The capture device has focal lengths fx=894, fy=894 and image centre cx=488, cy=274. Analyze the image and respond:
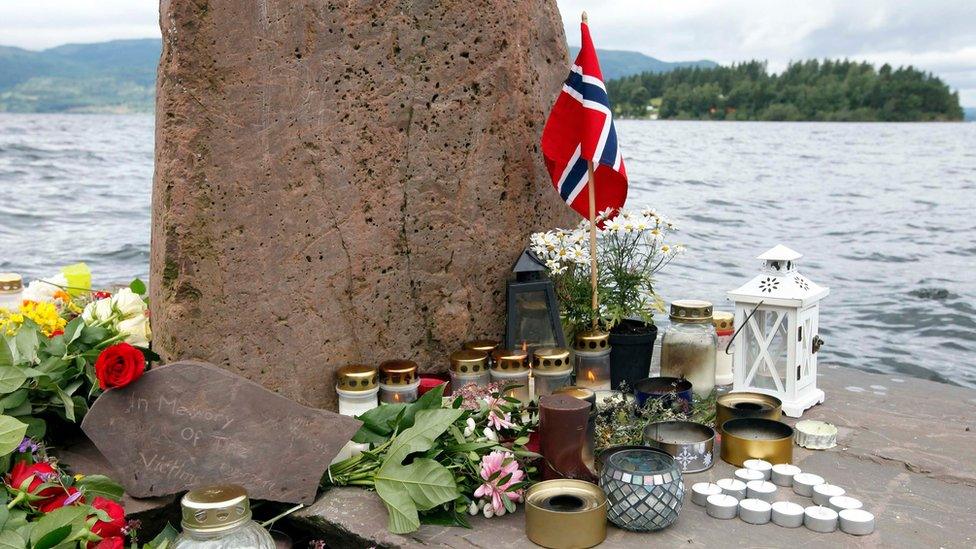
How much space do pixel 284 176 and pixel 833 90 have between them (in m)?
57.5

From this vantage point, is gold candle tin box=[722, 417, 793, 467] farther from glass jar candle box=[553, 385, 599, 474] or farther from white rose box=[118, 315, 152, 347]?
white rose box=[118, 315, 152, 347]

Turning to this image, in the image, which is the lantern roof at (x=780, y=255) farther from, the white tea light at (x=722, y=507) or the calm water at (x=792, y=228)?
the calm water at (x=792, y=228)

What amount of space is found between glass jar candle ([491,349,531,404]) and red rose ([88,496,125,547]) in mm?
1996

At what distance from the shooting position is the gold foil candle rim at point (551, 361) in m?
4.85

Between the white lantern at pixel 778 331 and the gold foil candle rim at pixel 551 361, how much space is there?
105 cm

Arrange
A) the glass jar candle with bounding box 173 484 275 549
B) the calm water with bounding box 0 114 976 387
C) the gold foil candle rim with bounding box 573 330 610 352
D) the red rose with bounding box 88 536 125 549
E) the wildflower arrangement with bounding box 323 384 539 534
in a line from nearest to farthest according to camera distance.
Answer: the glass jar candle with bounding box 173 484 275 549, the red rose with bounding box 88 536 125 549, the wildflower arrangement with bounding box 323 384 539 534, the gold foil candle rim with bounding box 573 330 610 352, the calm water with bounding box 0 114 976 387

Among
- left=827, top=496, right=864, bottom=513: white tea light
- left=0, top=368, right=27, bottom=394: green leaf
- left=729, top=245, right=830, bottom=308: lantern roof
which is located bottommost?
left=827, top=496, right=864, bottom=513: white tea light

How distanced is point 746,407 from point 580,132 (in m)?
1.87

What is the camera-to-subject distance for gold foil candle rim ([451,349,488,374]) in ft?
16.0

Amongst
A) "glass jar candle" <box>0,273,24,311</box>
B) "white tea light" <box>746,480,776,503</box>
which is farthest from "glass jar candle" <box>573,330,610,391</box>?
"glass jar candle" <box>0,273,24,311</box>

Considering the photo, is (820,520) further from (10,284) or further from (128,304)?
(10,284)

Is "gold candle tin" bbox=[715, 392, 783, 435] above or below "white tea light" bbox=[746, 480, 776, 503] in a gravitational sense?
above

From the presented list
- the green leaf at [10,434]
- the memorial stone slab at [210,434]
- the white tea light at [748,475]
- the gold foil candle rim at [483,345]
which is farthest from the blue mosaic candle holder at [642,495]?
the green leaf at [10,434]

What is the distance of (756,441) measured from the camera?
14.4 ft
